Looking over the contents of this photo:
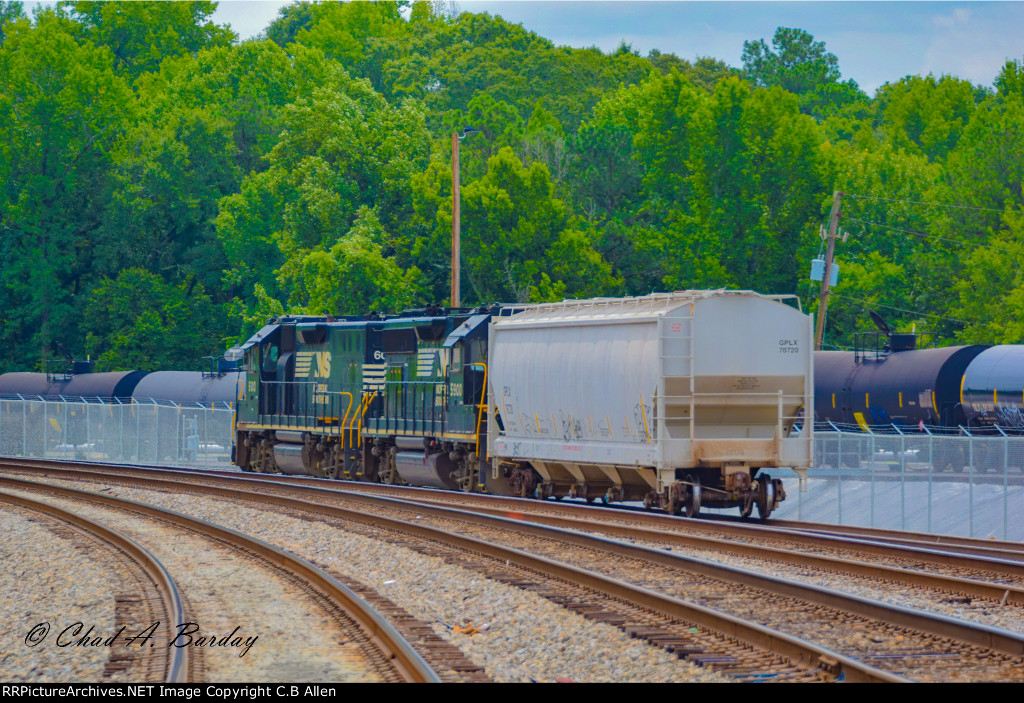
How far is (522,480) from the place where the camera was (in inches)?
975

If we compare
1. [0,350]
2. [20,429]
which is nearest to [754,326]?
[20,429]

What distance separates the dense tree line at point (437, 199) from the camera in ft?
192

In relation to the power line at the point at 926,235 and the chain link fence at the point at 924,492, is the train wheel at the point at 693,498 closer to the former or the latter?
the chain link fence at the point at 924,492

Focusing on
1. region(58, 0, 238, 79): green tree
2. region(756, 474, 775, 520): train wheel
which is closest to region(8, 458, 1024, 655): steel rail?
region(756, 474, 775, 520): train wheel

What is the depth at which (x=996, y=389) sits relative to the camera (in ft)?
101

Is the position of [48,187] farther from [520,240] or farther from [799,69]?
[799,69]

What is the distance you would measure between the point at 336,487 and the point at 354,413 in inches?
103

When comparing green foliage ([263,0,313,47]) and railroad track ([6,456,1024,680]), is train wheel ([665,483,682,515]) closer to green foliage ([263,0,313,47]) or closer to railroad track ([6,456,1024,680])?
railroad track ([6,456,1024,680])

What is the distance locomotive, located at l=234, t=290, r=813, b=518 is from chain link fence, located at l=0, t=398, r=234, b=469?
41.6 feet

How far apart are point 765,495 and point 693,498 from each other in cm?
142

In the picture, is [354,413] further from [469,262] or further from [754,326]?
[469,262]

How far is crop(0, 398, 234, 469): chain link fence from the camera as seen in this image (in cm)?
4288

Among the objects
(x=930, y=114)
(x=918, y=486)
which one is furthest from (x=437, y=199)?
(x=930, y=114)

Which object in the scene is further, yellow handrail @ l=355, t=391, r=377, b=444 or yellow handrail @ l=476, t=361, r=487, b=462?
yellow handrail @ l=355, t=391, r=377, b=444
